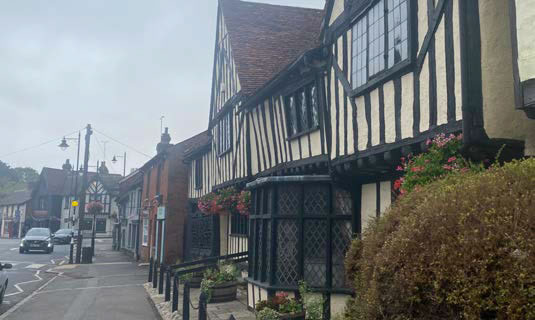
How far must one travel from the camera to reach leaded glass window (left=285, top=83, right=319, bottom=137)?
32.0ft

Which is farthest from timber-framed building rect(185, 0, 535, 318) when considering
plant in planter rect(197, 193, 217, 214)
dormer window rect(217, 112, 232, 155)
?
plant in planter rect(197, 193, 217, 214)

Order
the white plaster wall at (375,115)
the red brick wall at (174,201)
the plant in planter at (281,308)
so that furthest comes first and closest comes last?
the red brick wall at (174,201) < the plant in planter at (281,308) < the white plaster wall at (375,115)

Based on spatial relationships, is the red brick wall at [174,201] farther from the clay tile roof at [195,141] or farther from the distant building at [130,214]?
the distant building at [130,214]

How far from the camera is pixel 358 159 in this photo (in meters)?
7.39

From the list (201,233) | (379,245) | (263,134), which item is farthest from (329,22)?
(201,233)

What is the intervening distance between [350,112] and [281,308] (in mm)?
3566

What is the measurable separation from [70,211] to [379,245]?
6168cm

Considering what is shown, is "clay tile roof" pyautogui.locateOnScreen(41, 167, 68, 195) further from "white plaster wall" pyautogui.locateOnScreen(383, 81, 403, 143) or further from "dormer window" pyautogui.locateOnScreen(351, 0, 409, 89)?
"white plaster wall" pyautogui.locateOnScreen(383, 81, 403, 143)

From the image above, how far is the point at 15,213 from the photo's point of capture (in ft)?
219

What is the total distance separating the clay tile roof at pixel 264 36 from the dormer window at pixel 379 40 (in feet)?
19.0

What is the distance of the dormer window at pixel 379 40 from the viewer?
21.0 ft

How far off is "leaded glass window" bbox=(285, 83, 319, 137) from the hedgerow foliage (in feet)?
20.3

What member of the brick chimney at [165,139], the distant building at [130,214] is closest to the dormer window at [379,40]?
the brick chimney at [165,139]

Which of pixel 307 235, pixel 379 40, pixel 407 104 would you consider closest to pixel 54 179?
pixel 307 235
